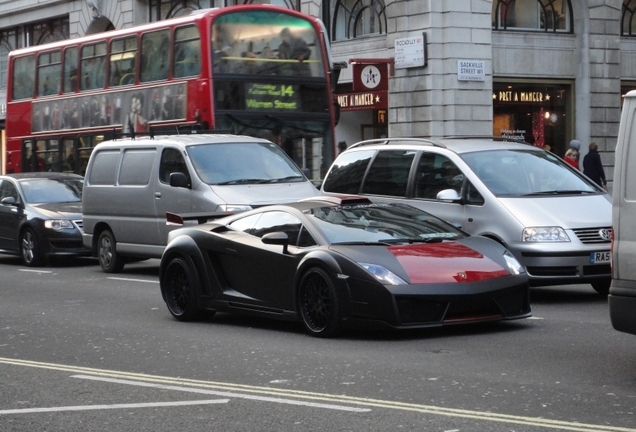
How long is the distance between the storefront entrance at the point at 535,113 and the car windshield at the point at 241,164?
594 inches

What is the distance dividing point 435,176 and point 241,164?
3.65m

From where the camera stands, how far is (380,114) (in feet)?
110

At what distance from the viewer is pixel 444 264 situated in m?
10.6

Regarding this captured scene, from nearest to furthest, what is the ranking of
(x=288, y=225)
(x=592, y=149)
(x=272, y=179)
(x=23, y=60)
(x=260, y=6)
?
(x=288, y=225) → (x=272, y=179) → (x=260, y=6) → (x=592, y=149) → (x=23, y=60)

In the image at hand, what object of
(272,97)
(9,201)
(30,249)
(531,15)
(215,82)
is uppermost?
(531,15)

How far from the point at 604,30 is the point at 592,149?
7.44 meters

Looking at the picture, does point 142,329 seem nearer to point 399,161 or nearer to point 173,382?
point 173,382

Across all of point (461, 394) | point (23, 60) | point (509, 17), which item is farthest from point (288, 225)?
point (509, 17)

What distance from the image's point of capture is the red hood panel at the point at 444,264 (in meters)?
10.5

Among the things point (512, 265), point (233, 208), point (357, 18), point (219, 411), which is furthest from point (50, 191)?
point (219, 411)

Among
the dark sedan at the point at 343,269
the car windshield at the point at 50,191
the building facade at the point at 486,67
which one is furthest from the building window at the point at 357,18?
the dark sedan at the point at 343,269

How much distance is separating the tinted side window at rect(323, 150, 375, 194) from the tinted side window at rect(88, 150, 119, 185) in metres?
3.87

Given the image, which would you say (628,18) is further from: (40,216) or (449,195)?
(449,195)

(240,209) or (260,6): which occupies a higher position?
(260,6)
